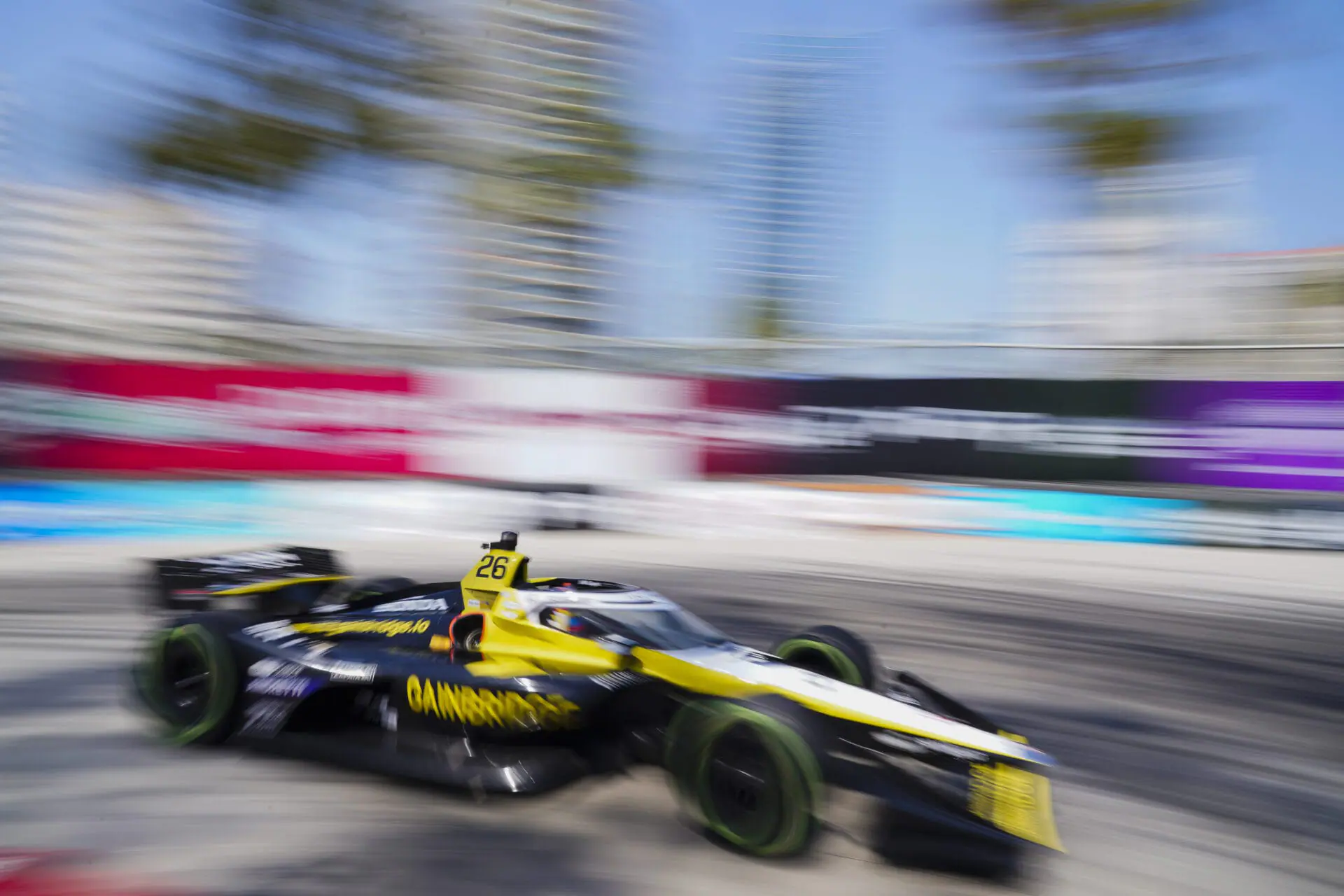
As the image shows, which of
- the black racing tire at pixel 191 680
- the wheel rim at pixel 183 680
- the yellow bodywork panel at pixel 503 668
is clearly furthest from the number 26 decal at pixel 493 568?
the wheel rim at pixel 183 680

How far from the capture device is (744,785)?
3818mm

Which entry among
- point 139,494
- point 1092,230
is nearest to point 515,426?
point 139,494

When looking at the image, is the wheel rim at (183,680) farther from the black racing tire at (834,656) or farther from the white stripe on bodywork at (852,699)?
the black racing tire at (834,656)

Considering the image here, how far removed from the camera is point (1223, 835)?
429 centimetres

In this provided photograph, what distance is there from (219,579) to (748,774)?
337 cm

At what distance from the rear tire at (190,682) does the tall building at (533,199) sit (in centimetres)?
1694

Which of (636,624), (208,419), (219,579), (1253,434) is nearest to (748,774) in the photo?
(636,624)

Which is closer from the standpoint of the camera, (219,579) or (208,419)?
(219,579)

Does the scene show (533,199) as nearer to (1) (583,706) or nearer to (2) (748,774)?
(1) (583,706)

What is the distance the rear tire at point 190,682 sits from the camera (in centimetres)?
486

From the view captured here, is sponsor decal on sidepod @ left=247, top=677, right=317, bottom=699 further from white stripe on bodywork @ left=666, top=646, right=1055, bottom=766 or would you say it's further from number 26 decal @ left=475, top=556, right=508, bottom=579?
white stripe on bodywork @ left=666, top=646, right=1055, bottom=766

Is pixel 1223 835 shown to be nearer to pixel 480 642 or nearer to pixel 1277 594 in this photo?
pixel 480 642

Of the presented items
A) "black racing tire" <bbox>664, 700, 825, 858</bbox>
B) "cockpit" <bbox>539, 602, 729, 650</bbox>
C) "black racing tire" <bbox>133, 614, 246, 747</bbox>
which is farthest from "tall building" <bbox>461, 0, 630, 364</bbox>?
"black racing tire" <bbox>664, 700, 825, 858</bbox>

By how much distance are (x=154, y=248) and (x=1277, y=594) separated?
75.0 feet
